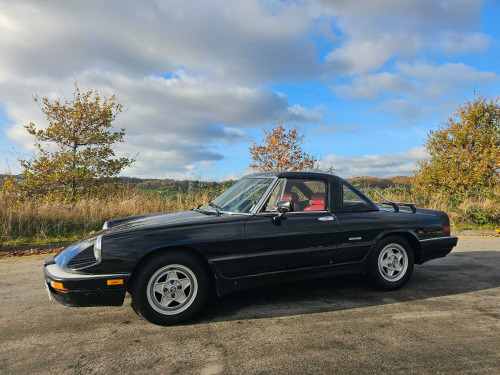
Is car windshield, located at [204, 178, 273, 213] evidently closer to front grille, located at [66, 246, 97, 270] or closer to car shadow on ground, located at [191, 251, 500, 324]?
car shadow on ground, located at [191, 251, 500, 324]

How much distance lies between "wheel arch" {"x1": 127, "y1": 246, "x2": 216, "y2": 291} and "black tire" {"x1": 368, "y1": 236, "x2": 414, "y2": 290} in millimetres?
2193

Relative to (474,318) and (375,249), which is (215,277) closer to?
(375,249)

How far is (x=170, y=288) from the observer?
12.0ft

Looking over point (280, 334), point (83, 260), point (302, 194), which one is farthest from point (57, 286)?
point (302, 194)

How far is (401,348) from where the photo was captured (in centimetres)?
311

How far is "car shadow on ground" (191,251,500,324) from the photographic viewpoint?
13.4 ft

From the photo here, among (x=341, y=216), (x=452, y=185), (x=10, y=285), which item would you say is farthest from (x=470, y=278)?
(x=452, y=185)

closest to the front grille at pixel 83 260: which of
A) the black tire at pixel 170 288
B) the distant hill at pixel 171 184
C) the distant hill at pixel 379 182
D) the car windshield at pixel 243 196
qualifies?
the black tire at pixel 170 288

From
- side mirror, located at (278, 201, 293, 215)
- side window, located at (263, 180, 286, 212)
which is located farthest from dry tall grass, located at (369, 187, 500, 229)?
side mirror, located at (278, 201, 293, 215)

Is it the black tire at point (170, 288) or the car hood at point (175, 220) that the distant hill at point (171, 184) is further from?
the black tire at point (170, 288)

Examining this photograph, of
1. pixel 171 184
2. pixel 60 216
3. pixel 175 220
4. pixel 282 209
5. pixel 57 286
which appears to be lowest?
pixel 57 286

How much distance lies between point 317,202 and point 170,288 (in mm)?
2161

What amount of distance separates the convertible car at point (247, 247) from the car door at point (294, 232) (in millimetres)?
12

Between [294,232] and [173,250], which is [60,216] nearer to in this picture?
[173,250]
